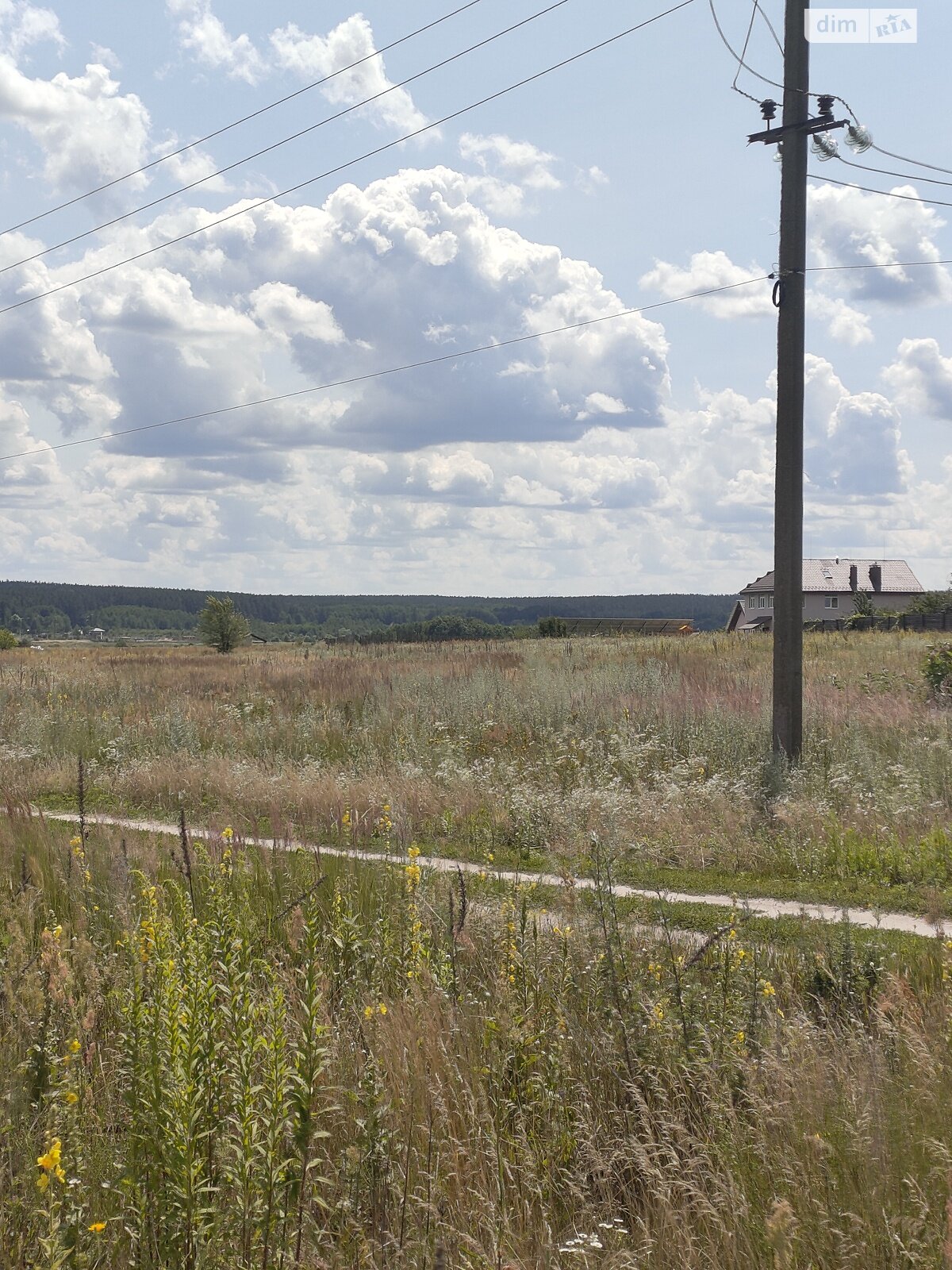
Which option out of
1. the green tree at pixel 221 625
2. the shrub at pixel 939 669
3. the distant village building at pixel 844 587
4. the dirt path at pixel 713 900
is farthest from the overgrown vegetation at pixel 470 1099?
the distant village building at pixel 844 587

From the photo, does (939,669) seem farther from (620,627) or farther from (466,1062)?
(620,627)

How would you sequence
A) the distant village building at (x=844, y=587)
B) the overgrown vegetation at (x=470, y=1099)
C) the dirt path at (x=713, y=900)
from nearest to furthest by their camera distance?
the overgrown vegetation at (x=470, y=1099), the dirt path at (x=713, y=900), the distant village building at (x=844, y=587)

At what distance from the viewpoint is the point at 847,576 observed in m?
103

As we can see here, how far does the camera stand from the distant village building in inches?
3930

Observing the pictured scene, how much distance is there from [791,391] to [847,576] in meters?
94.6

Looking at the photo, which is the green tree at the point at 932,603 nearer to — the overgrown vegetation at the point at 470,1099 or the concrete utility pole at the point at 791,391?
the concrete utility pole at the point at 791,391

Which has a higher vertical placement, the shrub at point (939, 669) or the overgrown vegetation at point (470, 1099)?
the shrub at point (939, 669)

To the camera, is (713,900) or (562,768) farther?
(562,768)

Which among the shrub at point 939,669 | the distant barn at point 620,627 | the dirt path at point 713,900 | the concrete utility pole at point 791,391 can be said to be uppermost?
the concrete utility pole at point 791,391

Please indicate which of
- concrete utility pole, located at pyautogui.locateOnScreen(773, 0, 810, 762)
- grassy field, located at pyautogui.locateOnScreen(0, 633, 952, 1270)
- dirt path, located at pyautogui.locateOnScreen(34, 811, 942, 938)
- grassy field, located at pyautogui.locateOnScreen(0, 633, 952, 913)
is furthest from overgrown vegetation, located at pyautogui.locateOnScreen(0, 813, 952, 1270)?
concrete utility pole, located at pyautogui.locateOnScreen(773, 0, 810, 762)

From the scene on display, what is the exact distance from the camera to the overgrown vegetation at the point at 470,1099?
11.0ft

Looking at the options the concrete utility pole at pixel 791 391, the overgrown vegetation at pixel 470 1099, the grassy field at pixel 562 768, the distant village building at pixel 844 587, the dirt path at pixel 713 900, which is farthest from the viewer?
the distant village building at pixel 844 587

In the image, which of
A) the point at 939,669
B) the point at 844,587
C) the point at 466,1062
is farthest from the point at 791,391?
the point at 844,587

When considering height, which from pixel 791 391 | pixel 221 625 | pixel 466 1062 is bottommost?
pixel 466 1062
